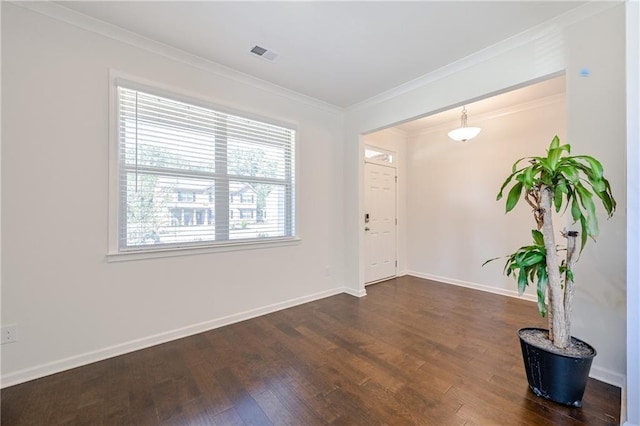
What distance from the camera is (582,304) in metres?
2.02

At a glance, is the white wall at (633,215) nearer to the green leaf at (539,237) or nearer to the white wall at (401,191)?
the green leaf at (539,237)

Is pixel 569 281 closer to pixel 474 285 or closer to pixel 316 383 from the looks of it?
pixel 316 383

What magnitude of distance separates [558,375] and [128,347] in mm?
3314

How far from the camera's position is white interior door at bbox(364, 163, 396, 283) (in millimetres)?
4559

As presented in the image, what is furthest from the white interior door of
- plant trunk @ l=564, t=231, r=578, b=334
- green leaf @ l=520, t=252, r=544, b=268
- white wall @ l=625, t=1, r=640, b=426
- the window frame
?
white wall @ l=625, t=1, r=640, b=426

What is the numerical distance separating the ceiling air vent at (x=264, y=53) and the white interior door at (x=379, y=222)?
2.38m

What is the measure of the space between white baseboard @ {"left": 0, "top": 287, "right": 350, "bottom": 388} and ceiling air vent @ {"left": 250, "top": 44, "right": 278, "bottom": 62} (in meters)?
2.80

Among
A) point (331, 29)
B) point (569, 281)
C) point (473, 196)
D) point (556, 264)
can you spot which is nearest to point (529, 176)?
point (556, 264)

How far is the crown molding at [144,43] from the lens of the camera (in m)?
2.01

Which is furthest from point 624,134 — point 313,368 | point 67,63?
point 67,63

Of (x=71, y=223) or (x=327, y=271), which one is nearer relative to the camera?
(x=71, y=223)

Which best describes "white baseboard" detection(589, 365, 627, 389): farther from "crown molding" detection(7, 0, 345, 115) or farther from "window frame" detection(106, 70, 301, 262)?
"crown molding" detection(7, 0, 345, 115)

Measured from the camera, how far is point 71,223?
2.12 meters

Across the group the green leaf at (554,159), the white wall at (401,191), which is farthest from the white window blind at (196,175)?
the green leaf at (554,159)
